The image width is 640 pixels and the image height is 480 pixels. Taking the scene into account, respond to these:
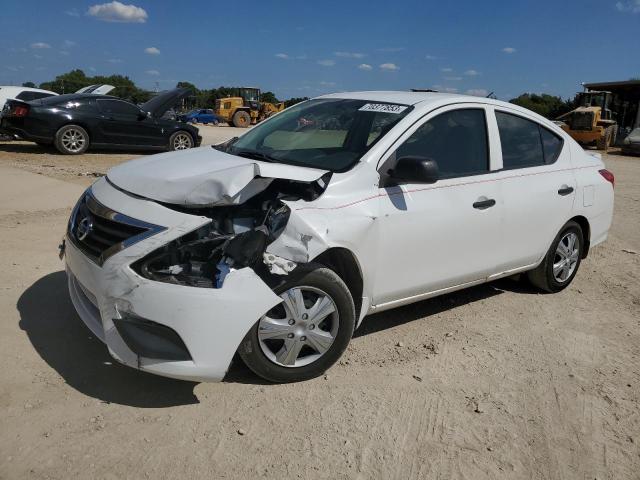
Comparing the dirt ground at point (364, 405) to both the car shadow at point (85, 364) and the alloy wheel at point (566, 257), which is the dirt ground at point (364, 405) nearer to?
the car shadow at point (85, 364)

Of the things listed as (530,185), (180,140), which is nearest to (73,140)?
(180,140)

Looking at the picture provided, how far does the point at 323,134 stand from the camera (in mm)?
4211

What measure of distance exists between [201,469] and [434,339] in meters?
2.12

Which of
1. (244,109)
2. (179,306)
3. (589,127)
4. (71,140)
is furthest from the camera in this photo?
(244,109)

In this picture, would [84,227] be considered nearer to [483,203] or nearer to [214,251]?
[214,251]

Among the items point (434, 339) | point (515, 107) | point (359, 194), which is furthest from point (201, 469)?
point (515, 107)

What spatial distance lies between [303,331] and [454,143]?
6.06ft

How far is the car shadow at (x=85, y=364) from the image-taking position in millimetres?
3145

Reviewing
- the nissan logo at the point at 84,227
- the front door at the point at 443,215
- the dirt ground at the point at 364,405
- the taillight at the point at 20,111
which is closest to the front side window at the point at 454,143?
the front door at the point at 443,215

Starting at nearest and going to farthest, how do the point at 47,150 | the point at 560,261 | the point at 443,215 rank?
1. the point at 443,215
2. the point at 560,261
3. the point at 47,150

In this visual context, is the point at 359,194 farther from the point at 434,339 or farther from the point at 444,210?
the point at 434,339

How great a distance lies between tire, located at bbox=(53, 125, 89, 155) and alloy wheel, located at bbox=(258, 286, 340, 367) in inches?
450

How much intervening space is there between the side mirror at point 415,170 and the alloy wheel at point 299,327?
90cm

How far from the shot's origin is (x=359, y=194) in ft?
11.2
